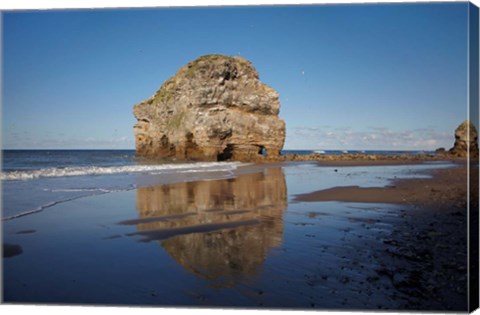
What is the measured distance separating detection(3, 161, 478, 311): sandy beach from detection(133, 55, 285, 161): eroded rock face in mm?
25390

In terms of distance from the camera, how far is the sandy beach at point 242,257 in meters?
3.28

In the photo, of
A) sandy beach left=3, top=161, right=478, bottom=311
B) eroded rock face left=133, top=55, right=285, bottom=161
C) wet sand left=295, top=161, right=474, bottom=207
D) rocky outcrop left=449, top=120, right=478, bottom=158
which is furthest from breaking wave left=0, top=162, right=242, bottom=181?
rocky outcrop left=449, top=120, right=478, bottom=158

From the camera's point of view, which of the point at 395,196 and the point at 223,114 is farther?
the point at 223,114

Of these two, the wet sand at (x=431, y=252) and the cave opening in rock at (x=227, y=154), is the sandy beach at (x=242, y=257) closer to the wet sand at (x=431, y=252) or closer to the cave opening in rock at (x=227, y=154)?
the wet sand at (x=431, y=252)

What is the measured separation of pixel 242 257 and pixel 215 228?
1614mm

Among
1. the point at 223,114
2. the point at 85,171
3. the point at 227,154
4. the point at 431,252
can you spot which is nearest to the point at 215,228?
the point at 431,252

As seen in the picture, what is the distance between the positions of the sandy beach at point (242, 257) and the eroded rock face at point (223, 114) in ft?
83.3

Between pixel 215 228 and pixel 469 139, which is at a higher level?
pixel 469 139

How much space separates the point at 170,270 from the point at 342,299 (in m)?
1.73

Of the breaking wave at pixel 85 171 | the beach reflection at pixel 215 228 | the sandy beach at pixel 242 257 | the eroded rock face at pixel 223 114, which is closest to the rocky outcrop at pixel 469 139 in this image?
the sandy beach at pixel 242 257

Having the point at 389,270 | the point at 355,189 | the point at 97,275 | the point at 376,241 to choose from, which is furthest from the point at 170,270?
the point at 355,189

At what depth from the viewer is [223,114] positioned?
32.9 m

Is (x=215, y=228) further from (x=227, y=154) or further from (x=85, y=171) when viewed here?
(x=227, y=154)

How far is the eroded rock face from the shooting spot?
32.7 meters
